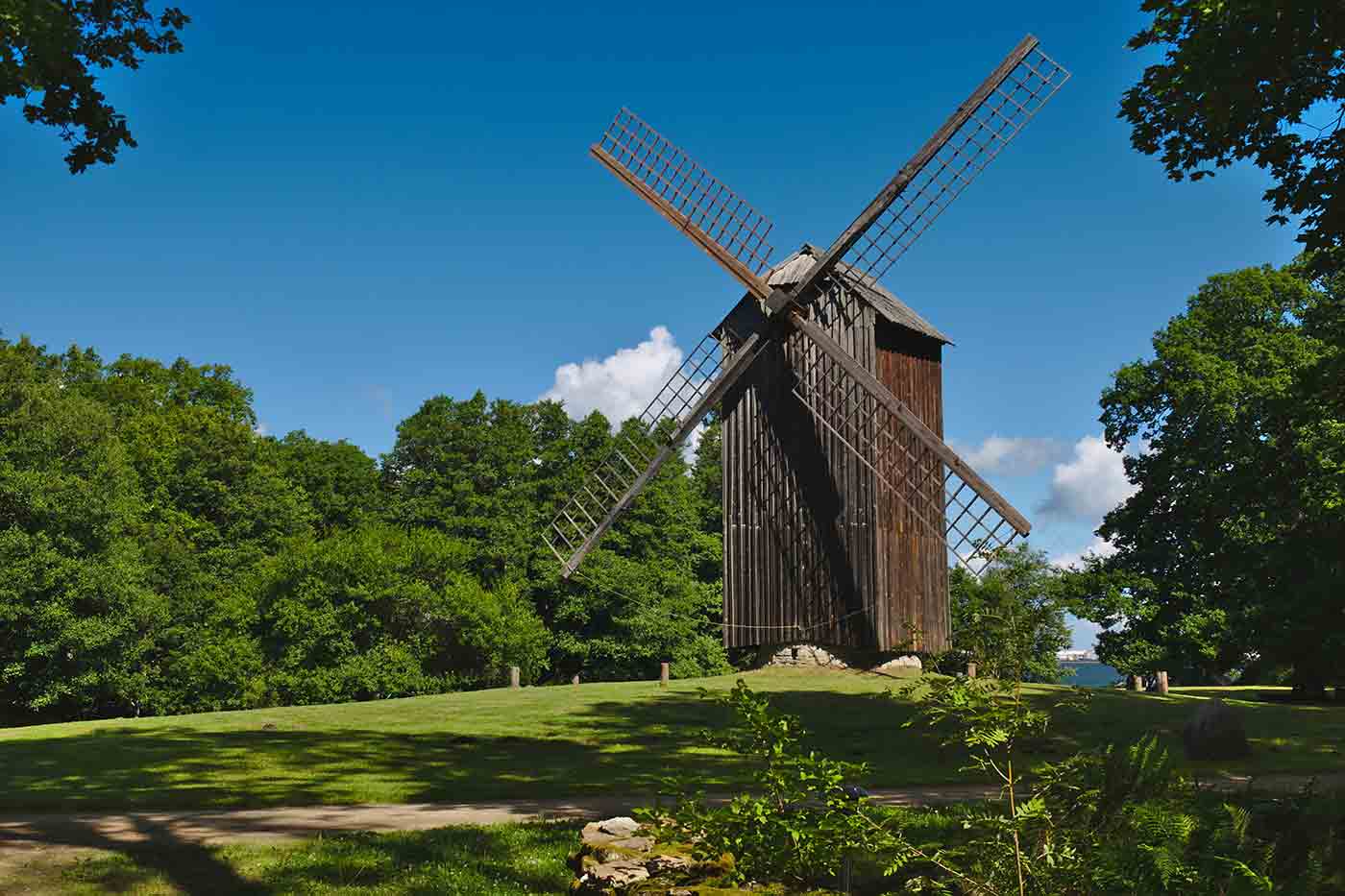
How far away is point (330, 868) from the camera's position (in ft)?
33.5

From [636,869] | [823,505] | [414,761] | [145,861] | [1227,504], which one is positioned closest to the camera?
[636,869]

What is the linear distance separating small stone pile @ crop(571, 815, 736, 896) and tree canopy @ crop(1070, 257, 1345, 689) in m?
23.6

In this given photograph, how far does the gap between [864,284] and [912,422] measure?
172 inches

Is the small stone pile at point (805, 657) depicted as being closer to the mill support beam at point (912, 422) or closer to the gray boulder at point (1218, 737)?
the mill support beam at point (912, 422)

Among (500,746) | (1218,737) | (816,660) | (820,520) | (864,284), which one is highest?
(864,284)

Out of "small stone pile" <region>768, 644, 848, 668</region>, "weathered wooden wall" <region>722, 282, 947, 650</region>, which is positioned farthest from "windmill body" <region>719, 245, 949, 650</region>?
"small stone pile" <region>768, 644, 848, 668</region>

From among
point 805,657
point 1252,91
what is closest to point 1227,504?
point 805,657

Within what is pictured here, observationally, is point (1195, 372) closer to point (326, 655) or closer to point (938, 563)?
point (938, 563)

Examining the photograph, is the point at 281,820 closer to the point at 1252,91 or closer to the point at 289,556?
the point at 1252,91

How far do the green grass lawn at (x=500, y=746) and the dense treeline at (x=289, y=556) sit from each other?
591 inches

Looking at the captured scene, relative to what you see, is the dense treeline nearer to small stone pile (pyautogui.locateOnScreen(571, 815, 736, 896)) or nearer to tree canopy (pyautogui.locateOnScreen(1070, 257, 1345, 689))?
tree canopy (pyautogui.locateOnScreen(1070, 257, 1345, 689))

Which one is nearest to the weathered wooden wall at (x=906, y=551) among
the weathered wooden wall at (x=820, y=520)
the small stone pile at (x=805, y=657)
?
the weathered wooden wall at (x=820, y=520)

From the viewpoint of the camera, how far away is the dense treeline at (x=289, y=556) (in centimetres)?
4069

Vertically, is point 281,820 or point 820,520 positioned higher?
point 820,520
